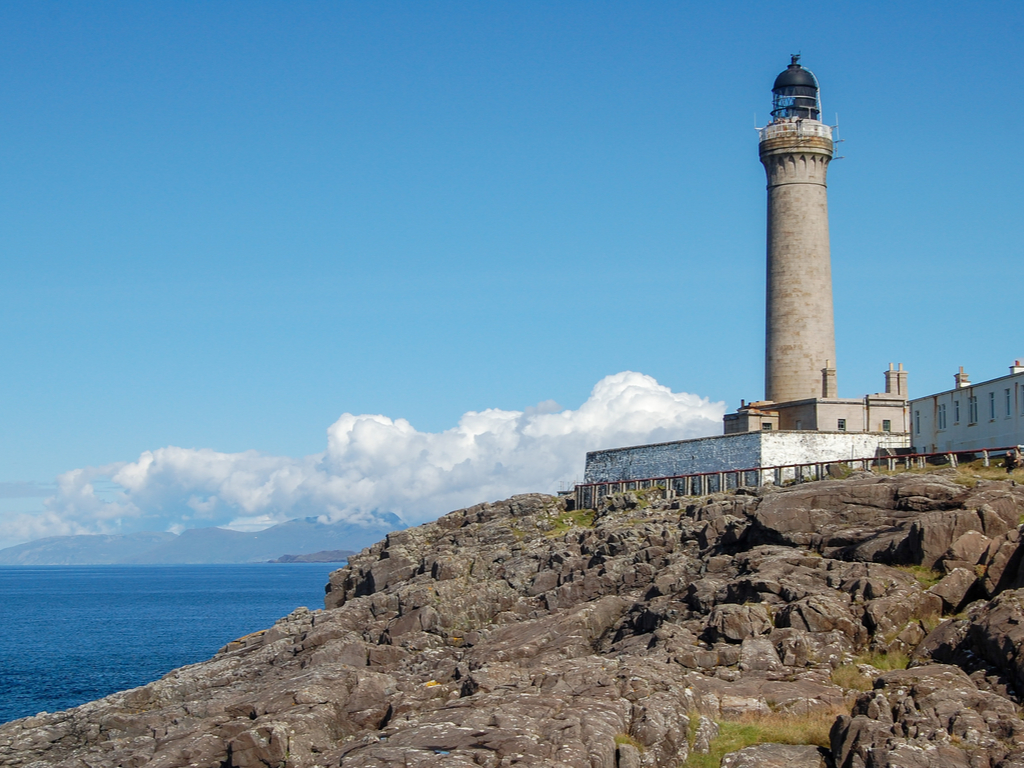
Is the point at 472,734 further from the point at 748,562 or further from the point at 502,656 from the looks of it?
the point at 748,562

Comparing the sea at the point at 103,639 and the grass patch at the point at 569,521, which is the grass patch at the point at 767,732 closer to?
the grass patch at the point at 569,521

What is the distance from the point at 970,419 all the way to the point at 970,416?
141mm

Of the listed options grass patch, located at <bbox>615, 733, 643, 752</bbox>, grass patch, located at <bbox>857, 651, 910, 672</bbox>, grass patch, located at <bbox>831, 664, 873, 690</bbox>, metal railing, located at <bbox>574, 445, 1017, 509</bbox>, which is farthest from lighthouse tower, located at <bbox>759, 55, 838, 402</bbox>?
grass patch, located at <bbox>615, 733, 643, 752</bbox>

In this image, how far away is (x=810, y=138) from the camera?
A: 6844cm

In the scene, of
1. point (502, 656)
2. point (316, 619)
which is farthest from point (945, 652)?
point (316, 619)

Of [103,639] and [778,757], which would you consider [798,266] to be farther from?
[103,639]

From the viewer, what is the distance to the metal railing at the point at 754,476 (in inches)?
1934

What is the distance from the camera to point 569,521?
5875 centimetres

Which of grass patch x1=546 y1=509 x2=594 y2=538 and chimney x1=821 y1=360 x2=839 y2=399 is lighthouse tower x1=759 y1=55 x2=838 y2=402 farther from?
grass patch x1=546 y1=509 x2=594 y2=538

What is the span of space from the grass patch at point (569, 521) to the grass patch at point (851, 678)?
2712 cm

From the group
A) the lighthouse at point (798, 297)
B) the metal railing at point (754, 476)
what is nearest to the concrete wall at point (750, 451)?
the metal railing at point (754, 476)

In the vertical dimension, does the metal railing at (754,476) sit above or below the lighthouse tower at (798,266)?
below

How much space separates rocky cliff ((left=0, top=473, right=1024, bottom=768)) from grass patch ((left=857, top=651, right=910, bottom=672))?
0.17 feet

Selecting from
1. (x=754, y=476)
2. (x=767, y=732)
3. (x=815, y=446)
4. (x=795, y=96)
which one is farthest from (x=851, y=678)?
(x=795, y=96)
